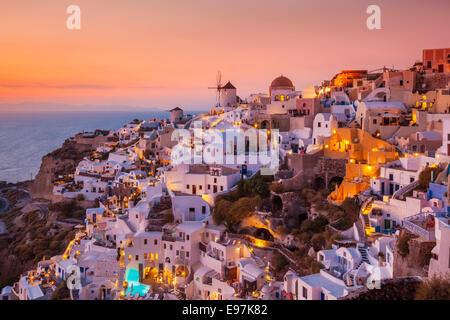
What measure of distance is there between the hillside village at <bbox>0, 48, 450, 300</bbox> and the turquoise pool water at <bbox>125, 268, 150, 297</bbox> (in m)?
0.05

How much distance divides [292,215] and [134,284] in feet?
18.2

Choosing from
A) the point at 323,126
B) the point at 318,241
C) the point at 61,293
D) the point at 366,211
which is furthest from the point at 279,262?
the point at 323,126

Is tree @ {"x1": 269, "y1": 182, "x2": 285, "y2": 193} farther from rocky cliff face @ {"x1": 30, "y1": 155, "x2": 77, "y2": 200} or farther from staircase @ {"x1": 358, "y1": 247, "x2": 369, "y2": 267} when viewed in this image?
rocky cliff face @ {"x1": 30, "y1": 155, "x2": 77, "y2": 200}

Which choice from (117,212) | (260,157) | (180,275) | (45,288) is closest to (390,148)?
(260,157)

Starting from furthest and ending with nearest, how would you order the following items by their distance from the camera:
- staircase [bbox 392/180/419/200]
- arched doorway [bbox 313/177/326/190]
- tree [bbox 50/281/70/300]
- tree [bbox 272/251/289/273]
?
arched doorway [bbox 313/177/326/190], tree [bbox 50/281/70/300], tree [bbox 272/251/289/273], staircase [bbox 392/180/419/200]

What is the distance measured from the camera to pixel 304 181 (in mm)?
14703

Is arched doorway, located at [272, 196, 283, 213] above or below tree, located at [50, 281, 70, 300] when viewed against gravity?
above

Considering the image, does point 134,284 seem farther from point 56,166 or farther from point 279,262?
point 56,166

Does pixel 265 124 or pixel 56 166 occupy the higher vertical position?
pixel 265 124

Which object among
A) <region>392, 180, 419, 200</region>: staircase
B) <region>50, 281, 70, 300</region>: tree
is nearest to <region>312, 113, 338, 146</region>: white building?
<region>392, 180, 419, 200</region>: staircase

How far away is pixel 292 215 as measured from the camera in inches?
529

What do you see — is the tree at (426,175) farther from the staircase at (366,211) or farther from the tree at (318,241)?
the tree at (318,241)

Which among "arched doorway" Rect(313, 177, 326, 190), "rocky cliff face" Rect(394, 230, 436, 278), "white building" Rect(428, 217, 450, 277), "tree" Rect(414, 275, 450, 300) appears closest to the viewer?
"tree" Rect(414, 275, 450, 300)

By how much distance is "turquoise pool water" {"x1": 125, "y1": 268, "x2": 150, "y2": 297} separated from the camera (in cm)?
1233
